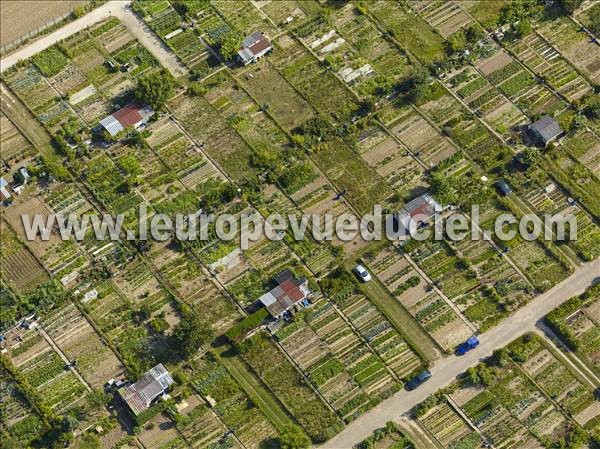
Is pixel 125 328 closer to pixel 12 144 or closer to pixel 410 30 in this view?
pixel 12 144

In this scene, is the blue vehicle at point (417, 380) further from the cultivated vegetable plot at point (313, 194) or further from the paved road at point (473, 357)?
the cultivated vegetable plot at point (313, 194)

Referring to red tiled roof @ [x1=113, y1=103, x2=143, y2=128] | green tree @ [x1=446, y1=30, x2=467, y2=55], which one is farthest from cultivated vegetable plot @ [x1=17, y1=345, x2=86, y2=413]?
green tree @ [x1=446, y1=30, x2=467, y2=55]

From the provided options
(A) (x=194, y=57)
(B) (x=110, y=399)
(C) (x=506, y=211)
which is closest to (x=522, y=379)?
(C) (x=506, y=211)

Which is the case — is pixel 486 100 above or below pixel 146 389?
above

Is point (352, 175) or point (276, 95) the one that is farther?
point (276, 95)

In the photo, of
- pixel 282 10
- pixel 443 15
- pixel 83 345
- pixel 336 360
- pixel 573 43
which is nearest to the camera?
pixel 336 360

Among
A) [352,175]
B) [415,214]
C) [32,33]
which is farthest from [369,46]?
[32,33]

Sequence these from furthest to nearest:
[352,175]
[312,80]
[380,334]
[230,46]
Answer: [230,46] → [312,80] → [352,175] → [380,334]
